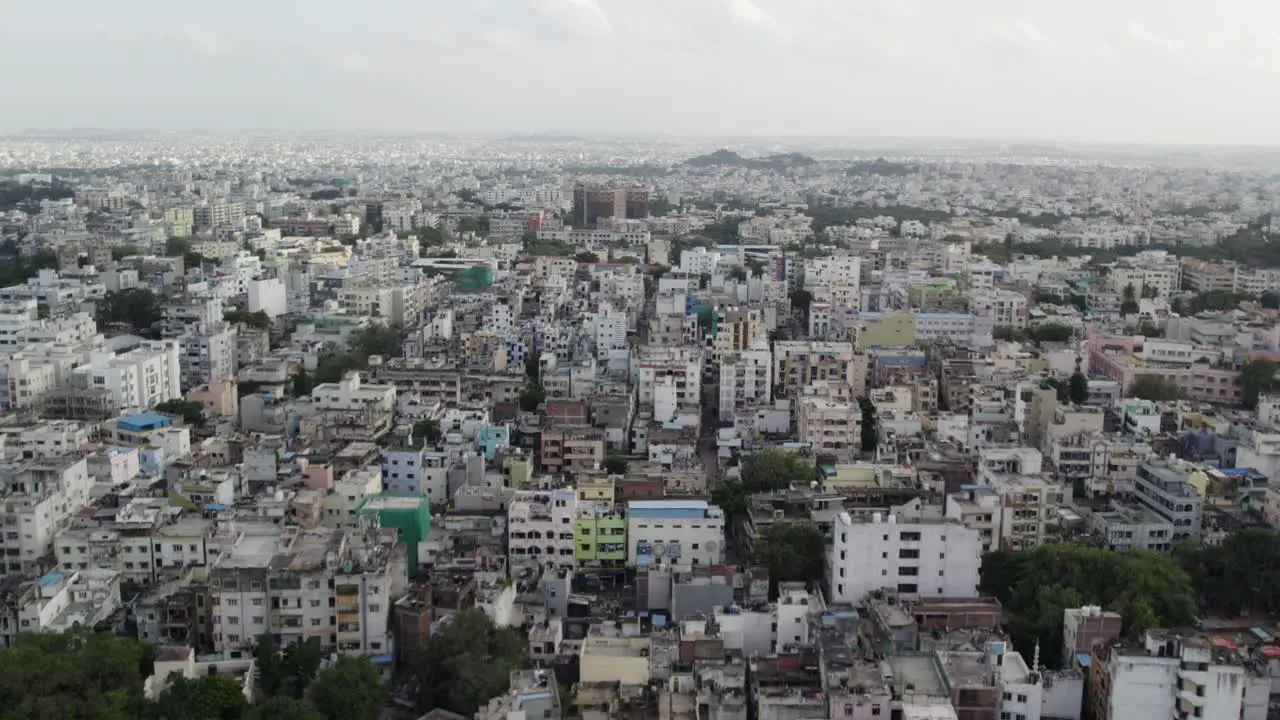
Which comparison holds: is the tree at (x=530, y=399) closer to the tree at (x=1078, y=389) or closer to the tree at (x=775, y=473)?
the tree at (x=775, y=473)

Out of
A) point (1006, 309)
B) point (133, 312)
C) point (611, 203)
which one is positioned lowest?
point (133, 312)

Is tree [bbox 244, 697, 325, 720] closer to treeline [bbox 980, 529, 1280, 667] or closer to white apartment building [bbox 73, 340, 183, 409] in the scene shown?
treeline [bbox 980, 529, 1280, 667]

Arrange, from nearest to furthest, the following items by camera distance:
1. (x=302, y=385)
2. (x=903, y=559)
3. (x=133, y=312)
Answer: (x=903, y=559)
(x=302, y=385)
(x=133, y=312)

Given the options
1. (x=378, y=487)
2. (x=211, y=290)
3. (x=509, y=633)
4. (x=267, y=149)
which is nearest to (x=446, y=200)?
(x=211, y=290)

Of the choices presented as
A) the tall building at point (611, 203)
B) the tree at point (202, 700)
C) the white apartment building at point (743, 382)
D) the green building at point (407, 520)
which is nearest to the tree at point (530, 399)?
the white apartment building at point (743, 382)

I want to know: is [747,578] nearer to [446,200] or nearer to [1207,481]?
[1207,481]

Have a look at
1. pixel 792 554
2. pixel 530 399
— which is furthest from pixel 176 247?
pixel 792 554

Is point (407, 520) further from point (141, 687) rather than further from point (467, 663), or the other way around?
point (141, 687)

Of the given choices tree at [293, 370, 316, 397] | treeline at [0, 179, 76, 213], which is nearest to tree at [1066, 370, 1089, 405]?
tree at [293, 370, 316, 397]
